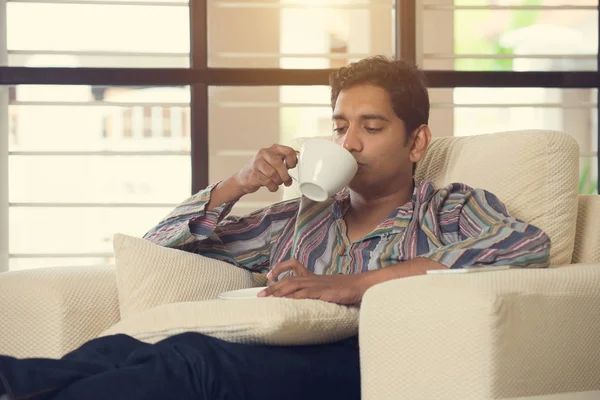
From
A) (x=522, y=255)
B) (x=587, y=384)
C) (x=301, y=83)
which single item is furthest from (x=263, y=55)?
(x=587, y=384)

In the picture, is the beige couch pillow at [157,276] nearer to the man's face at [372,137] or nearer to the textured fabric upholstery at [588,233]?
the man's face at [372,137]

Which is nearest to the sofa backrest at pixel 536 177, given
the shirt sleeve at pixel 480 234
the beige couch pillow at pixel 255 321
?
the shirt sleeve at pixel 480 234

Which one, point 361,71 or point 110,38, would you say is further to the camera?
point 110,38

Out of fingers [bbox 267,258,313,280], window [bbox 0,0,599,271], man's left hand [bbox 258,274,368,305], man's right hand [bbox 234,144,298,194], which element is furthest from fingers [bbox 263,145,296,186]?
window [bbox 0,0,599,271]

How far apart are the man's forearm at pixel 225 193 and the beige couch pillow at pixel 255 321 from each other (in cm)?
56

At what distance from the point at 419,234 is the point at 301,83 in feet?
5.36

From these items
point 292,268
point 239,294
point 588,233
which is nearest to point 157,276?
point 239,294

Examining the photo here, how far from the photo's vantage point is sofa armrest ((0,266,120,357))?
1.94m

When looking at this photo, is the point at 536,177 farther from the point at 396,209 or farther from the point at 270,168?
the point at 270,168

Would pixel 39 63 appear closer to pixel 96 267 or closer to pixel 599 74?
pixel 96 267

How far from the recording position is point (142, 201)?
→ 12.4 ft

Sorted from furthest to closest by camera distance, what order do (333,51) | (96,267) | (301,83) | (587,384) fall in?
(333,51)
(301,83)
(96,267)
(587,384)

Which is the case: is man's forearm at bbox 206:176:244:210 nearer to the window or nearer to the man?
the man

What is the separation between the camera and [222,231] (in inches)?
90.7
